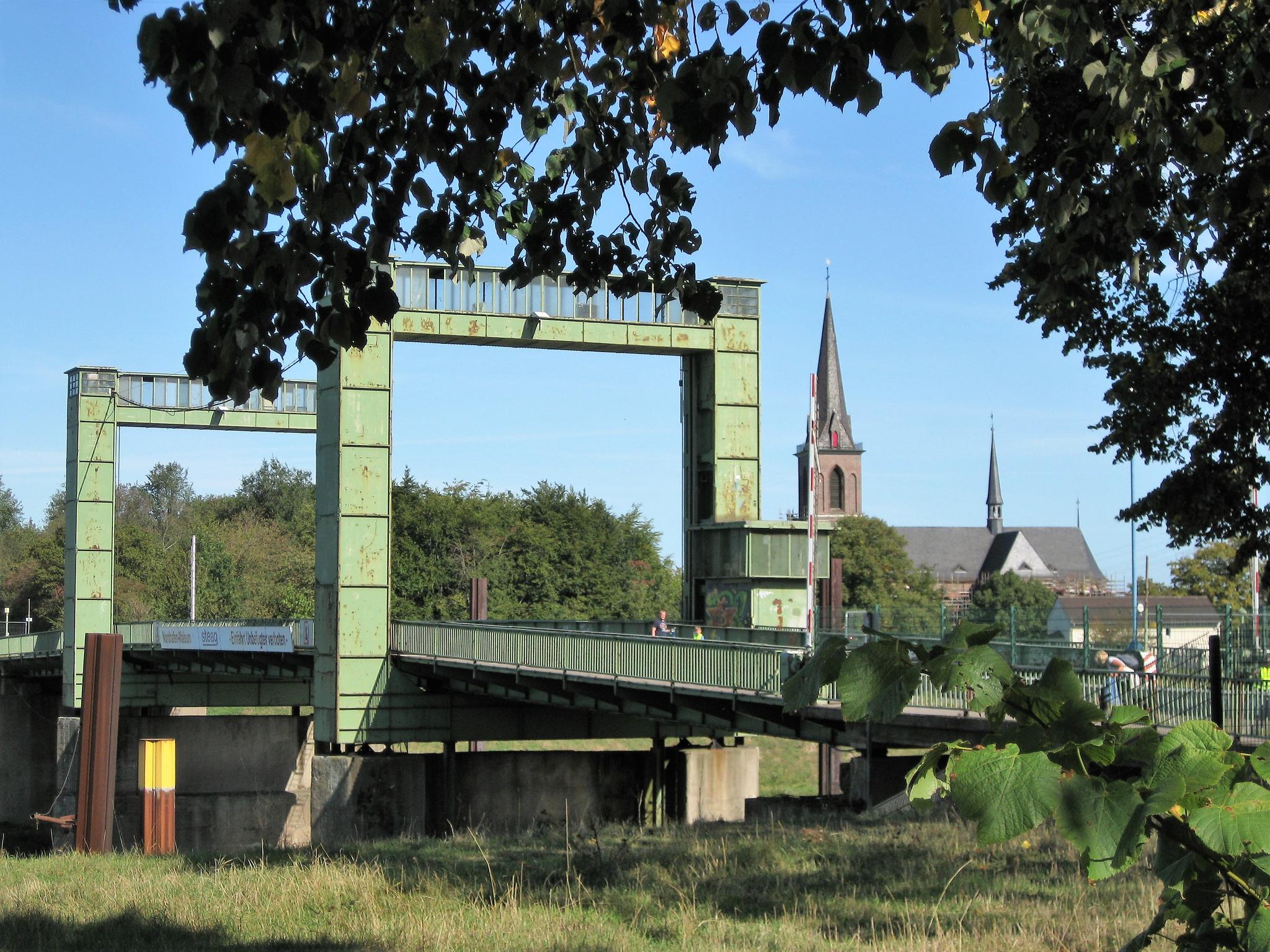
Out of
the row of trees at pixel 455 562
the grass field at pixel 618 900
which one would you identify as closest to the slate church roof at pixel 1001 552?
the row of trees at pixel 455 562

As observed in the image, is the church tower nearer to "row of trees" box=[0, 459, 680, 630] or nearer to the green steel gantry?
"row of trees" box=[0, 459, 680, 630]

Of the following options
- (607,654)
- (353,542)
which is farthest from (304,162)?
(353,542)

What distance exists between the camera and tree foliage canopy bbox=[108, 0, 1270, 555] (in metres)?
4.30

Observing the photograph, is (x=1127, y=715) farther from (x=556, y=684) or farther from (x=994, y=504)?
(x=994, y=504)

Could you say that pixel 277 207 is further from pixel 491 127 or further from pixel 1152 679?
pixel 1152 679

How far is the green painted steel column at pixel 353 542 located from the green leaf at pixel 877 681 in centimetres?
2967

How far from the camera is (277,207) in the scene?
4258mm

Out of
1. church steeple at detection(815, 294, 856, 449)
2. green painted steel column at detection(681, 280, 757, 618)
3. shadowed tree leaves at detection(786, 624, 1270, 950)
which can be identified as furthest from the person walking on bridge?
church steeple at detection(815, 294, 856, 449)

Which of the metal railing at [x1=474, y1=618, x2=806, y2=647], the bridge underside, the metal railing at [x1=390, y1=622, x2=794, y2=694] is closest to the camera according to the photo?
the metal railing at [x1=390, y1=622, x2=794, y2=694]

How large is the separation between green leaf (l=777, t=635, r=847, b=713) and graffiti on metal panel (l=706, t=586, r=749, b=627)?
30.6 m

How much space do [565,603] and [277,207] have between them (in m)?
84.2

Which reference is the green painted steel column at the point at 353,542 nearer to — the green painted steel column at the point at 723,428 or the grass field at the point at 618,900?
the green painted steel column at the point at 723,428

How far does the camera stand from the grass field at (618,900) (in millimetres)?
7789

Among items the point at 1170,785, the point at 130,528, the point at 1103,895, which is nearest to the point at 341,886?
the point at 1103,895
